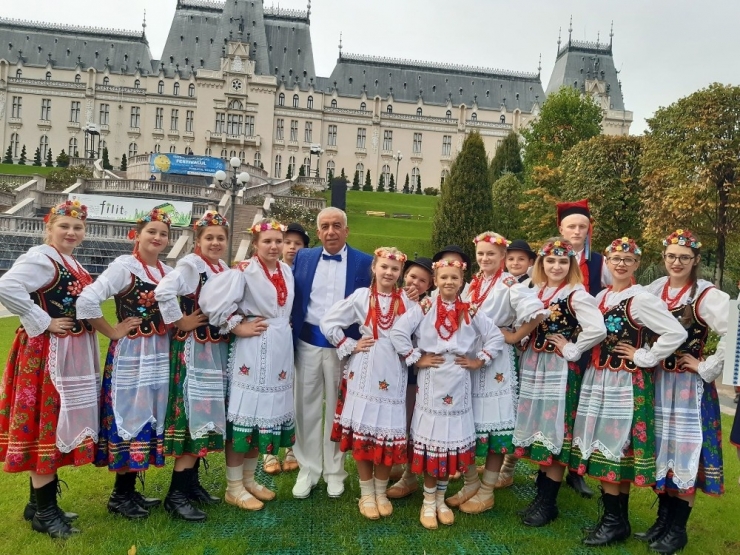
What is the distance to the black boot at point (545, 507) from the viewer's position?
183 inches

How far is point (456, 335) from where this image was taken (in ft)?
14.7

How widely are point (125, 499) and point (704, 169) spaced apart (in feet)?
55.6

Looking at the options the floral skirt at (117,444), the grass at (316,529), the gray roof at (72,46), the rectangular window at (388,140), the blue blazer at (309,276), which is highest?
the gray roof at (72,46)

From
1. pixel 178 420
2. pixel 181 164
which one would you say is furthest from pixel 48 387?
pixel 181 164

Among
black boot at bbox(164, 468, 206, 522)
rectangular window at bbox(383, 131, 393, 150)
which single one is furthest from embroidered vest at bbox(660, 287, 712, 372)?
rectangular window at bbox(383, 131, 393, 150)

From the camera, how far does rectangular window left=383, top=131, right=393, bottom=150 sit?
6725 cm

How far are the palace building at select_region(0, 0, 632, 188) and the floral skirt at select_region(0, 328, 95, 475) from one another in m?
59.9

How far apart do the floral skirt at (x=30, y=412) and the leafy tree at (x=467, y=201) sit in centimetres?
2248

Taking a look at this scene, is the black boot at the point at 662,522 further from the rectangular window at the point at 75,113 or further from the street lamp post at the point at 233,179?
the rectangular window at the point at 75,113

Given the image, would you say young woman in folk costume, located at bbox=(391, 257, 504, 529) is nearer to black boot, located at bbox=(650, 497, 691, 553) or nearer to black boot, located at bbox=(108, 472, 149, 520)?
black boot, located at bbox=(650, 497, 691, 553)

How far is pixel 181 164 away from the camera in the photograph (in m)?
41.9

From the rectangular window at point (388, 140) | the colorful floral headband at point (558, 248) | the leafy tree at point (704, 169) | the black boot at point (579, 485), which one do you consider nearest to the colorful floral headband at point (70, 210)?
the colorful floral headband at point (558, 248)

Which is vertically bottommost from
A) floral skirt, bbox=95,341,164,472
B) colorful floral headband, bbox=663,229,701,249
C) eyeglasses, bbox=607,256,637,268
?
floral skirt, bbox=95,341,164,472

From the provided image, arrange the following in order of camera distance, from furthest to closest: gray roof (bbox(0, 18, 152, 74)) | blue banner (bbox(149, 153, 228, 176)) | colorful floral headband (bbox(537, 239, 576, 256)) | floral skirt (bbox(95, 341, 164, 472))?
gray roof (bbox(0, 18, 152, 74)) → blue banner (bbox(149, 153, 228, 176)) → colorful floral headband (bbox(537, 239, 576, 256)) → floral skirt (bbox(95, 341, 164, 472))
